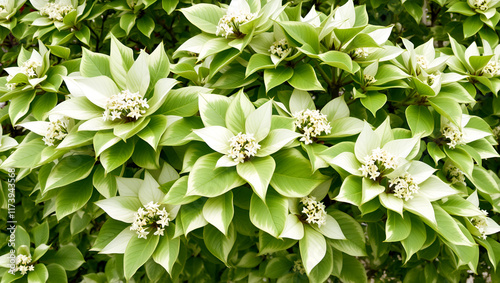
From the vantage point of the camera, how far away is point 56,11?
185 centimetres

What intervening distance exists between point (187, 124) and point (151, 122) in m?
0.11

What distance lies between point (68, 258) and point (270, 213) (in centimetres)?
113

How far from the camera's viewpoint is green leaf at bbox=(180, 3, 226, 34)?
1415 mm

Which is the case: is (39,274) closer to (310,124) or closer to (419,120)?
(310,124)

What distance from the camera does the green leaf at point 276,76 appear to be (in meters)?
1.28

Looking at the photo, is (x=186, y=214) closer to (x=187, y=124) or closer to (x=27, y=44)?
(x=187, y=124)

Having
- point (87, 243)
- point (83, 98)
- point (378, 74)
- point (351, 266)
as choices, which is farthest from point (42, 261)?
point (378, 74)

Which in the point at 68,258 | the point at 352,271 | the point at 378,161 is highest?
the point at 378,161

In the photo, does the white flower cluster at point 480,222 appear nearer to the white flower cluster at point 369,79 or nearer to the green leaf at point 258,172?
the white flower cluster at point 369,79

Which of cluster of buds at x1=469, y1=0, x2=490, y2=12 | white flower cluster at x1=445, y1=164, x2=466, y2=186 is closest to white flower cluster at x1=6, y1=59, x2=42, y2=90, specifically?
white flower cluster at x1=445, y1=164, x2=466, y2=186

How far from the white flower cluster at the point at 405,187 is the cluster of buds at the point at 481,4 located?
3.67 feet

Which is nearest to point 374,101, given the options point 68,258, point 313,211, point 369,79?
point 369,79

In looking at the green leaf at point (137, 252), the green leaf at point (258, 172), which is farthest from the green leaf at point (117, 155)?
the green leaf at point (258, 172)

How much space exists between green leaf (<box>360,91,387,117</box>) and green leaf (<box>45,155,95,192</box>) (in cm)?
93
